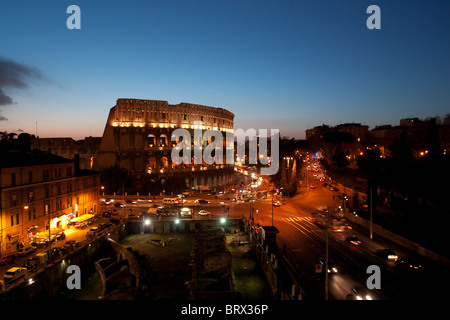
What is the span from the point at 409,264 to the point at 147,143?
6643cm

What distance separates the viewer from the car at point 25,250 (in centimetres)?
2690

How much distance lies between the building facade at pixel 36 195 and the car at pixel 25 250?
1.62 m

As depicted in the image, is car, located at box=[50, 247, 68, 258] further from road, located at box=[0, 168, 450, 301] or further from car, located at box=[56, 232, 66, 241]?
car, located at box=[56, 232, 66, 241]

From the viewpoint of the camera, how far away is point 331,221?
127 feet

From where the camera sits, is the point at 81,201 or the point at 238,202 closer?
the point at 81,201

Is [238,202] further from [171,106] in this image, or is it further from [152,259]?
[171,106]

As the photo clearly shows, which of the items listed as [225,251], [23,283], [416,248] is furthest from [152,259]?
[416,248]

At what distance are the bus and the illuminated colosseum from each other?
3503 centimetres

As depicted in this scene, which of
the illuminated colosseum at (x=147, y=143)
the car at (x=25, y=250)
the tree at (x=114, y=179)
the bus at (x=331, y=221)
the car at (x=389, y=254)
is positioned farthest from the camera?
the illuminated colosseum at (x=147, y=143)

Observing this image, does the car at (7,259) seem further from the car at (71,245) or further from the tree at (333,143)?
the tree at (333,143)

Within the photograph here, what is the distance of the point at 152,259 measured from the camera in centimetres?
3195

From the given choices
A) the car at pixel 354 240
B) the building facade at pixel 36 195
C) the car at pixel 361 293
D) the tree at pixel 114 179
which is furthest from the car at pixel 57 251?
the tree at pixel 114 179

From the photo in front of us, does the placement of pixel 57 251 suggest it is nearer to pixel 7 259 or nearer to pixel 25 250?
pixel 25 250

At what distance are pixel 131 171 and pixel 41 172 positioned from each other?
37064mm
